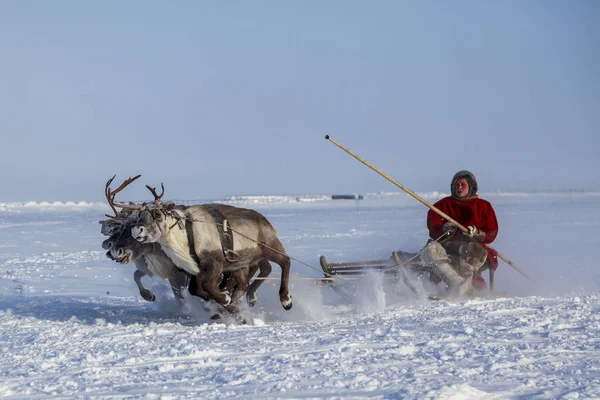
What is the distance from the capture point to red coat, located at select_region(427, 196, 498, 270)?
10078 mm

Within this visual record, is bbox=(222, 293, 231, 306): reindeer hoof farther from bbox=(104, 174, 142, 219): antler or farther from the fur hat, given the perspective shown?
the fur hat

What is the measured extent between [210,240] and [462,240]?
3555 millimetres

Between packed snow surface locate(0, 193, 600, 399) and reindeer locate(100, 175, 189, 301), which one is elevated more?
reindeer locate(100, 175, 189, 301)

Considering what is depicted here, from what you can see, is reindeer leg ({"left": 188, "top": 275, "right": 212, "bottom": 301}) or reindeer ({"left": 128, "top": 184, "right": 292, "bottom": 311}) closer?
reindeer ({"left": 128, "top": 184, "right": 292, "bottom": 311})

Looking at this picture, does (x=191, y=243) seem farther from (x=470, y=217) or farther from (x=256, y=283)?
(x=470, y=217)

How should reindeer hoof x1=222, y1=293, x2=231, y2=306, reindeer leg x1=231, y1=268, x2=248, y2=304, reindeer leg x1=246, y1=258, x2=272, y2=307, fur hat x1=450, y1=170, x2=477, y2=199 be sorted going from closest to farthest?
reindeer hoof x1=222, y1=293, x2=231, y2=306, reindeer leg x1=231, y1=268, x2=248, y2=304, reindeer leg x1=246, y1=258, x2=272, y2=307, fur hat x1=450, y1=170, x2=477, y2=199

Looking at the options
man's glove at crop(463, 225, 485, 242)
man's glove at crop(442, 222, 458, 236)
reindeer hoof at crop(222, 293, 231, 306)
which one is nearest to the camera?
reindeer hoof at crop(222, 293, 231, 306)

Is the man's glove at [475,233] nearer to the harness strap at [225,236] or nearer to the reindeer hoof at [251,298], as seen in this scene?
the reindeer hoof at [251,298]

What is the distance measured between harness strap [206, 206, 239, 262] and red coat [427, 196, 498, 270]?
9.68 feet

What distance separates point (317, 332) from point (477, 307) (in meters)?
2.32

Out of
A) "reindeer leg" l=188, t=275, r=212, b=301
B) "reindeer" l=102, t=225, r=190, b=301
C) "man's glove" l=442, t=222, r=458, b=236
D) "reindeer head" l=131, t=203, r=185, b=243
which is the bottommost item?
"reindeer leg" l=188, t=275, r=212, b=301

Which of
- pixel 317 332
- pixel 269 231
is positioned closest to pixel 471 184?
pixel 269 231

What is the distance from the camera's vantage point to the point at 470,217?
399 inches

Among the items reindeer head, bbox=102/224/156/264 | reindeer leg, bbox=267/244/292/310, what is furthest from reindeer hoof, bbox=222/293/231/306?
reindeer head, bbox=102/224/156/264
